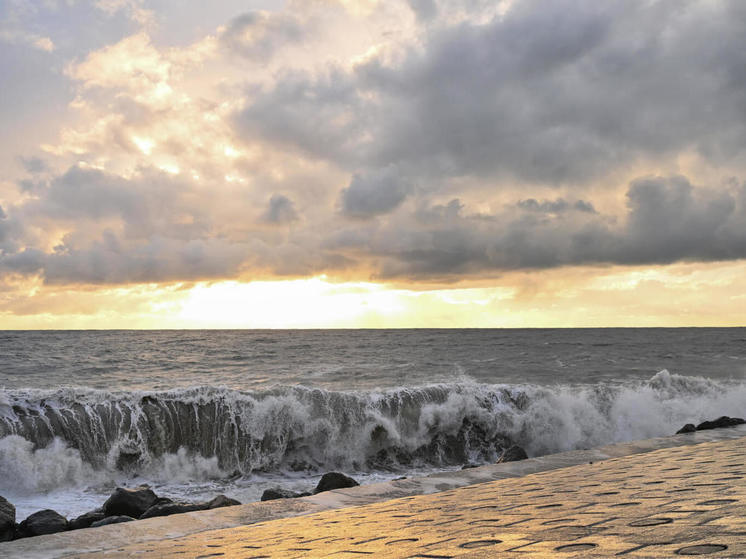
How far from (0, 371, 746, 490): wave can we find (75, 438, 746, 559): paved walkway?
831cm

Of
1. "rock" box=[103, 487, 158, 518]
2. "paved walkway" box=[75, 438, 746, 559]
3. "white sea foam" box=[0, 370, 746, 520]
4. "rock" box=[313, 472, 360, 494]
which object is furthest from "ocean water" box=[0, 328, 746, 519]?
"paved walkway" box=[75, 438, 746, 559]

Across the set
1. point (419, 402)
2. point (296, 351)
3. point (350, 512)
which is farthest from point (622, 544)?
point (296, 351)

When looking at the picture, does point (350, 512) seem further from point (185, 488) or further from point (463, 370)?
point (463, 370)

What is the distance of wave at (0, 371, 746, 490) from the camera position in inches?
453

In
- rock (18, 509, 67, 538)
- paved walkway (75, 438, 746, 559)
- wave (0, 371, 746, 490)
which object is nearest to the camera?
paved walkway (75, 438, 746, 559)

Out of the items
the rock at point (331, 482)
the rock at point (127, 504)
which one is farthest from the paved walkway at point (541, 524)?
the rock at point (127, 504)

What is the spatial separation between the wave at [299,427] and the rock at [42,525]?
4.38 meters

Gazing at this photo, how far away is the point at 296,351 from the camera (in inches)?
1620

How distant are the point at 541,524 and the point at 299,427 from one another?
11543mm

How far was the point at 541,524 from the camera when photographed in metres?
2.58

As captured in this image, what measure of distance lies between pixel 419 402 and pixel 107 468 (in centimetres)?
801

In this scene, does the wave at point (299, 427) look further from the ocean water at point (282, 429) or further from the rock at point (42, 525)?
the rock at point (42, 525)

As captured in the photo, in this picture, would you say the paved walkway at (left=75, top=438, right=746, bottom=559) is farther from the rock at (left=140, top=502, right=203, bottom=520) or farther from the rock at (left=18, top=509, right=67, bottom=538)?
the rock at (left=18, top=509, right=67, bottom=538)

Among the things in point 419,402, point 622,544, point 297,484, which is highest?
point 622,544
